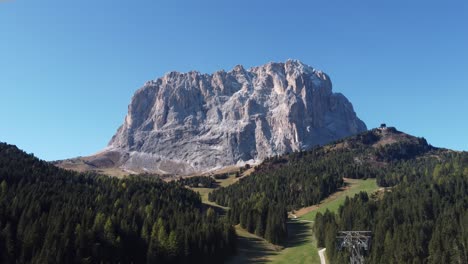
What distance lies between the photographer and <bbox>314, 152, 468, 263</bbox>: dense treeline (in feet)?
299

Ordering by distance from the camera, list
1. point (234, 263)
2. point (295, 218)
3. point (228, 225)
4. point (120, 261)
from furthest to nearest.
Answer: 1. point (295, 218)
2. point (228, 225)
3. point (234, 263)
4. point (120, 261)

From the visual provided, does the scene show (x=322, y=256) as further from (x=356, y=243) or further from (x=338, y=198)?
(x=338, y=198)

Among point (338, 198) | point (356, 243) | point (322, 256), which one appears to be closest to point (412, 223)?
point (322, 256)

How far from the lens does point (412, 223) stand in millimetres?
116062

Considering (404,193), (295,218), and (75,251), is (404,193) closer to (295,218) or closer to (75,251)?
(295,218)

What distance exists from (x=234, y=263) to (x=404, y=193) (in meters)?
74.9

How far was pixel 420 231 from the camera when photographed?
102m

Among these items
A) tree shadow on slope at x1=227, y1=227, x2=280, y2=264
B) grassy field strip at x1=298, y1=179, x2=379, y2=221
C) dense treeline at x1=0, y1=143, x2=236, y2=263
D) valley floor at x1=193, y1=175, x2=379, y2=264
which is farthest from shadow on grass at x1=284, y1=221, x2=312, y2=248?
dense treeline at x1=0, y1=143, x2=236, y2=263

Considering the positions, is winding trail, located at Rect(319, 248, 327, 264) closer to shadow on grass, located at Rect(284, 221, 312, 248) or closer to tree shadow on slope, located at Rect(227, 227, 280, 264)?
shadow on grass, located at Rect(284, 221, 312, 248)

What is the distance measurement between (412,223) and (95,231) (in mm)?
87219

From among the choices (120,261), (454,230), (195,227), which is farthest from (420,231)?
(120,261)

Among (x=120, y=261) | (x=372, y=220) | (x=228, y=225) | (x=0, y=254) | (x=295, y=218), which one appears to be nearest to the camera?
(x=0, y=254)

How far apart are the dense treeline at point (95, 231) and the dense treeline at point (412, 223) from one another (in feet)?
111

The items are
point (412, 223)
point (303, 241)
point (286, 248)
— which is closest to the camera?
point (412, 223)
